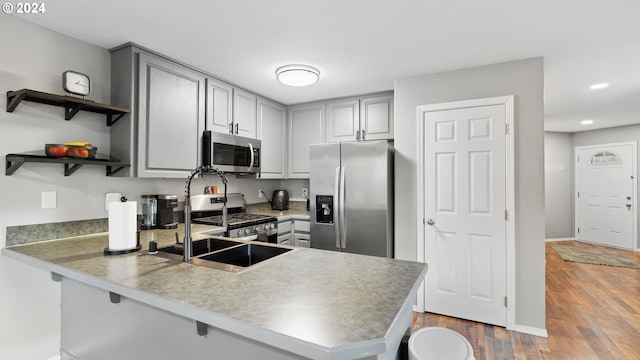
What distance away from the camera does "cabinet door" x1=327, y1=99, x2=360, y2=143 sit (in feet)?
12.0

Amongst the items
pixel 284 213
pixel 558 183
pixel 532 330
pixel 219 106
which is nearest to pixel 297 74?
pixel 219 106

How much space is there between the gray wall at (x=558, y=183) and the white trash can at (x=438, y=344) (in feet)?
21.3

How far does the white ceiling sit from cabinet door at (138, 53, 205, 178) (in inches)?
6.0

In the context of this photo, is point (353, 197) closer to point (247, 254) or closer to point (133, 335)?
point (247, 254)

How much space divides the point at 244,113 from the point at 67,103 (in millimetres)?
1629

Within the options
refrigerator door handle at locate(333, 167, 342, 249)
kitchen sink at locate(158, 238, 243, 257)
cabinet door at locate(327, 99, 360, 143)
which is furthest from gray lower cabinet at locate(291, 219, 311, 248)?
kitchen sink at locate(158, 238, 243, 257)

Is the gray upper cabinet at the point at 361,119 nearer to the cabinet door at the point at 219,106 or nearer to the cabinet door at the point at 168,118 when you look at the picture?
the cabinet door at the point at 219,106

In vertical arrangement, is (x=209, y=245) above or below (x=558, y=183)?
below

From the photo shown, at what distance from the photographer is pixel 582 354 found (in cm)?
227

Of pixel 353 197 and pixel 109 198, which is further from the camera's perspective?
pixel 353 197

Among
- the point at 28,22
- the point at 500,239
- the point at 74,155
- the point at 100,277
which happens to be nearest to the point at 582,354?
the point at 500,239

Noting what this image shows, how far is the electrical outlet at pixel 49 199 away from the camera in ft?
6.64

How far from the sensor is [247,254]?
1.91 meters

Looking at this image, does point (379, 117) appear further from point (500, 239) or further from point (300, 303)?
point (300, 303)
